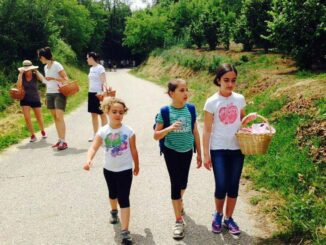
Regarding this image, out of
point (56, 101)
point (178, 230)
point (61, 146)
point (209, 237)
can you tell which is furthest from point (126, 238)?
point (56, 101)

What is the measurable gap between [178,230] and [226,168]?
36.0 inches

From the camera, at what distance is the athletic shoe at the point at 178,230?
4505mm

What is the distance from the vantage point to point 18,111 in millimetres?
13828

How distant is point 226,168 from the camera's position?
4.50m

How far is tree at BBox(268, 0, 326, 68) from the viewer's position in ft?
38.8

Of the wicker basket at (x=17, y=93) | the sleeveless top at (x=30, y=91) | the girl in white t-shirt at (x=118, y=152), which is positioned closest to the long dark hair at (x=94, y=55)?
the sleeveless top at (x=30, y=91)

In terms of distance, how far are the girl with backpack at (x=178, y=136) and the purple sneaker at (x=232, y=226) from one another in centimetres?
55

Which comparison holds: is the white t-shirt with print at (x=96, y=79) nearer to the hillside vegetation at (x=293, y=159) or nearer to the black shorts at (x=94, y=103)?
the black shorts at (x=94, y=103)

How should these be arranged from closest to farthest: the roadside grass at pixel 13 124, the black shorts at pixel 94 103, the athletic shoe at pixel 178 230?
the athletic shoe at pixel 178 230 → the black shorts at pixel 94 103 → the roadside grass at pixel 13 124

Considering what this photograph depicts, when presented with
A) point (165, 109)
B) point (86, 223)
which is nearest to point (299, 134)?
point (165, 109)

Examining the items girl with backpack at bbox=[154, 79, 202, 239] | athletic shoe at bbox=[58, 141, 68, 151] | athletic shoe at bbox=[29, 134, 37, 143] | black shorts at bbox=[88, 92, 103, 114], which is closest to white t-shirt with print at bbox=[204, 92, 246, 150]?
girl with backpack at bbox=[154, 79, 202, 239]

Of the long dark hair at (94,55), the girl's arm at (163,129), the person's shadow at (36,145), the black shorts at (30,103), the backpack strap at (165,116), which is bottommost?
the person's shadow at (36,145)

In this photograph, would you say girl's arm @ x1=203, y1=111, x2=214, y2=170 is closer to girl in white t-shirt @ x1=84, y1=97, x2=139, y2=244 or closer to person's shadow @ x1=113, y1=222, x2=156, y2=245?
girl in white t-shirt @ x1=84, y1=97, x2=139, y2=244

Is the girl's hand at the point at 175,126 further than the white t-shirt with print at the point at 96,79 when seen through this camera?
No
